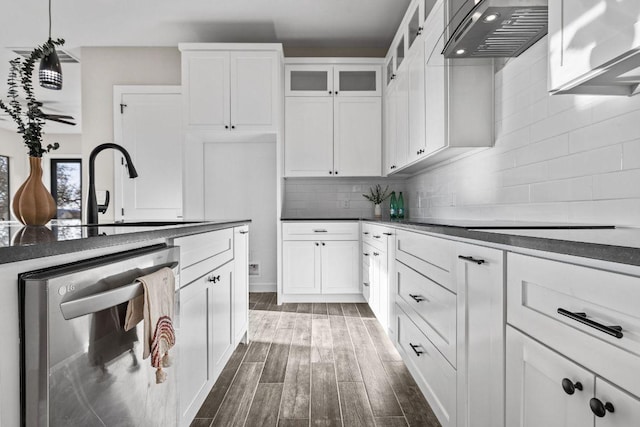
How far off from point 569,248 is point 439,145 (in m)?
1.80

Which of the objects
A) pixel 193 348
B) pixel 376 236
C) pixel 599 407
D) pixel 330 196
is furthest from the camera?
pixel 330 196

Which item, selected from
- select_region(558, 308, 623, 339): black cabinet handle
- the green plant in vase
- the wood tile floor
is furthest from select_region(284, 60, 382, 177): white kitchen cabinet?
select_region(558, 308, 623, 339): black cabinet handle

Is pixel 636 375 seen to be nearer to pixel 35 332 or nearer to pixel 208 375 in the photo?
pixel 35 332

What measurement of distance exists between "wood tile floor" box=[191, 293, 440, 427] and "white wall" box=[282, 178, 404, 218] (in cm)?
157

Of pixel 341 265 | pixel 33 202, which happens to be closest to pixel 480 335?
pixel 33 202

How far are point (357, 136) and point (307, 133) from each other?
1.77ft

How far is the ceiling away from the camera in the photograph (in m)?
3.48

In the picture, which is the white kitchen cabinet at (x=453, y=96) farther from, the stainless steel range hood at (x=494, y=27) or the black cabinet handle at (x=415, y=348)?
the black cabinet handle at (x=415, y=348)

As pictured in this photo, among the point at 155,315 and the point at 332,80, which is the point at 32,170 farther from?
the point at 332,80

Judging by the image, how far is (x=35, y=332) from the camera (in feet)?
2.08

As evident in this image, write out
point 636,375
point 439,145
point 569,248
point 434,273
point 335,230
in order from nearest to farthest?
point 636,375 → point 569,248 → point 434,273 → point 439,145 → point 335,230

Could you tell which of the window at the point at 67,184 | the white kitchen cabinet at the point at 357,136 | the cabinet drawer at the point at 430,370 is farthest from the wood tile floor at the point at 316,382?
the window at the point at 67,184

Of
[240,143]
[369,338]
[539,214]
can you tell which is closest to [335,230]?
[369,338]

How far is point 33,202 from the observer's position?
123 cm
